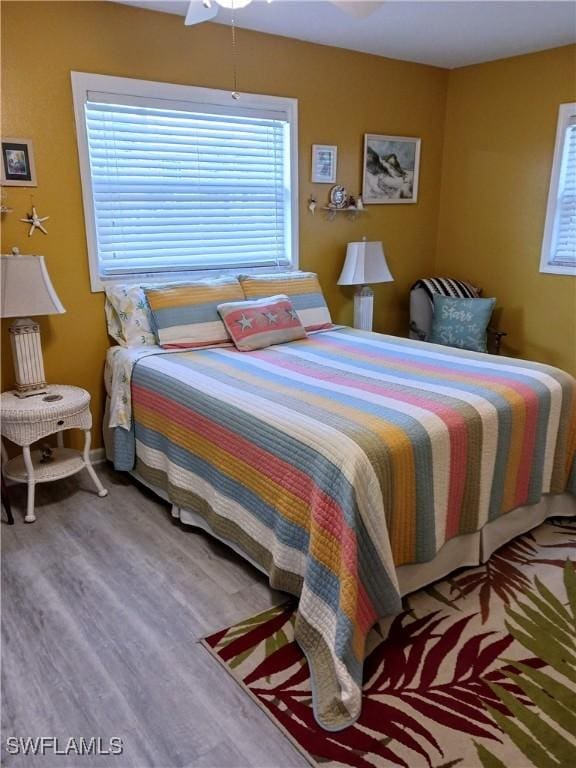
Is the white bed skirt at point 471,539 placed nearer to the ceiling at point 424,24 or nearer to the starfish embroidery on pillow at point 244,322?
the starfish embroidery on pillow at point 244,322

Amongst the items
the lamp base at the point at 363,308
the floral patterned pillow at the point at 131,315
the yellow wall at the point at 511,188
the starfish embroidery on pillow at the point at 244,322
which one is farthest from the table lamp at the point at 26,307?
the yellow wall at the point at 511,188

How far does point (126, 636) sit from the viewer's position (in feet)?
6.34

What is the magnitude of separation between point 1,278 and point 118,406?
2.64 feet

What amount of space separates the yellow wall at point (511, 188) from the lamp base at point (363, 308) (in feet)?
3.35

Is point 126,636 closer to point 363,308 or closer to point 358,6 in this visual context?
point 358,6

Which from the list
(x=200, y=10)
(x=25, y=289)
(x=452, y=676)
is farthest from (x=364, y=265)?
(x=452, y=676)

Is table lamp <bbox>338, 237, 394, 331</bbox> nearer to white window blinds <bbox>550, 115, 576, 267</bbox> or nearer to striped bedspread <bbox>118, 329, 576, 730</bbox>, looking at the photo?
striped bedspread <bbox>118, 329, 576, 730</bbox>

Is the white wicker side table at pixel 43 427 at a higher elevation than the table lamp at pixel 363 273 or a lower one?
lower

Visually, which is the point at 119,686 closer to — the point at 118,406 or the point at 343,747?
the point at 343,747

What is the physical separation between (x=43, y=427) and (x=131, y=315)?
79 centimetres

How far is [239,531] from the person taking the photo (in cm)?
222

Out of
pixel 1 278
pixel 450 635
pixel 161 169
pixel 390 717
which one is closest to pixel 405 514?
pixel 450 635

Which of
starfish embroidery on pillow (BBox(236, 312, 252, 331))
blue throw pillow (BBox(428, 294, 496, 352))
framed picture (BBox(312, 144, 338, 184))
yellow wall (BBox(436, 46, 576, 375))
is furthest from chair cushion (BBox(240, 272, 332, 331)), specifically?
yellow wall (BBox(436, 46, 576, 375))

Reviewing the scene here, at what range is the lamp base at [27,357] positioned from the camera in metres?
2.72
